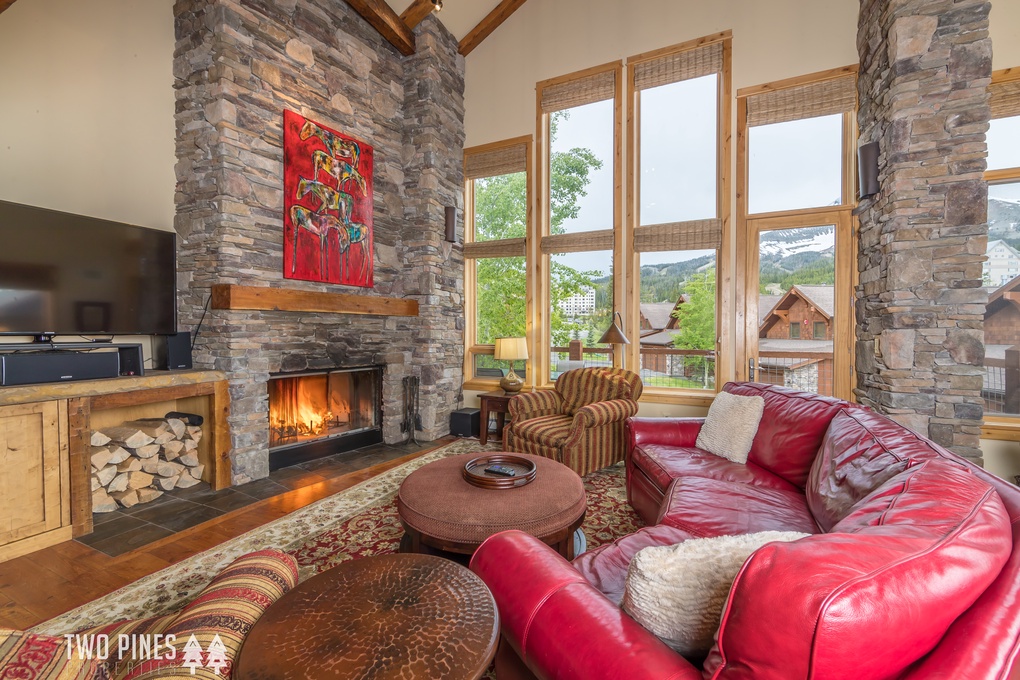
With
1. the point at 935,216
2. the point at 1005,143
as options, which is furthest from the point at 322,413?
the point at 1005,143

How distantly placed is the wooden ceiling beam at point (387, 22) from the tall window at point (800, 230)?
3323mm

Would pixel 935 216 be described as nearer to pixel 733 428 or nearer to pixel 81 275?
pixel 733 428

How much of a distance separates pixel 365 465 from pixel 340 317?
1389 mm

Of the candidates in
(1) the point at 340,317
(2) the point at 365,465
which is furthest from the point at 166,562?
(1) the point at 340,317

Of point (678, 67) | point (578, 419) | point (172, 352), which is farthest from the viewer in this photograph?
point (678, 67)

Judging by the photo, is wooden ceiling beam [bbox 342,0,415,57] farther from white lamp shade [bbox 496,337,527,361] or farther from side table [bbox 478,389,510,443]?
side table [bbox 478,389,510,443]

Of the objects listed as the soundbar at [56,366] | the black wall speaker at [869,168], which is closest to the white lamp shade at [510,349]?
the soundbar at [56,366]

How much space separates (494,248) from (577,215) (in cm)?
102

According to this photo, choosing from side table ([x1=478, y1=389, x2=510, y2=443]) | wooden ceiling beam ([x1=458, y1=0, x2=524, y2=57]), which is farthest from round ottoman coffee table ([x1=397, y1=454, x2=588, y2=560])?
wooden ceiling beam ([x1=458, y1=0, x2=524, y2=57])

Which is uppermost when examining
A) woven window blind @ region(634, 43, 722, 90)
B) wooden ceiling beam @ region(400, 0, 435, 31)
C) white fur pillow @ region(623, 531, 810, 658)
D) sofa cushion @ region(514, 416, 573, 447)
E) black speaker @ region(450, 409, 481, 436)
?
wooden ceiling beam @ region(400, 0, 435, 31)

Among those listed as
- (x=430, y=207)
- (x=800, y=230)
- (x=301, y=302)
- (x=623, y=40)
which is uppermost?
(x=623, y=40)

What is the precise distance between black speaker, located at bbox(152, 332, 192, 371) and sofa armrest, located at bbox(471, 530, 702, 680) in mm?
3028

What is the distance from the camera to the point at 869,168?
319 cm

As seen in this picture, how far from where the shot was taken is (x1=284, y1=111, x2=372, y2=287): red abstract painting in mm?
3541
